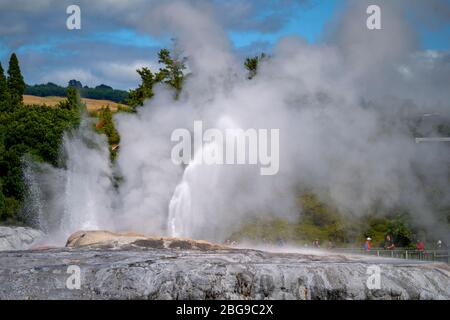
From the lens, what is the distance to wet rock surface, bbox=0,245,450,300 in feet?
70.2

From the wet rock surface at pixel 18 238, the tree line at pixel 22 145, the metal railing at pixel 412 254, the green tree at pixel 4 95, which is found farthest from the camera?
the green tree at pixel 4 95

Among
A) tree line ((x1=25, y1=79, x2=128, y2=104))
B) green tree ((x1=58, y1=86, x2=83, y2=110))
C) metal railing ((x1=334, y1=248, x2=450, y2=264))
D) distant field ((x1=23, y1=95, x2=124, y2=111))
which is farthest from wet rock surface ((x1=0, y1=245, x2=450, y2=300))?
tree line ((x1=25, y1=79, x2=128, y2=104))

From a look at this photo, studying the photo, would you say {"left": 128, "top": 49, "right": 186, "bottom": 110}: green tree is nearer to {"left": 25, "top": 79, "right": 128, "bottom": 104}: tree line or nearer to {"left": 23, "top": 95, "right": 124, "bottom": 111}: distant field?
{"left": 23, "top": 95, "right": 124, "bottom": 111}: distant field

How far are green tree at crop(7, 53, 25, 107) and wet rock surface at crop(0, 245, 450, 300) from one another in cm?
5610

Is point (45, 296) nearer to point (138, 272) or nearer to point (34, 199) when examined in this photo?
point (138, 272)

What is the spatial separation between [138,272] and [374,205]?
21859 millimetres

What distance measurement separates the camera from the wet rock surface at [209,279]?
21406 millimetres

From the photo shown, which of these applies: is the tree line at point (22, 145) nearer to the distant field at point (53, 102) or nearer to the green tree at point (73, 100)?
the green tree at point (73, 100)

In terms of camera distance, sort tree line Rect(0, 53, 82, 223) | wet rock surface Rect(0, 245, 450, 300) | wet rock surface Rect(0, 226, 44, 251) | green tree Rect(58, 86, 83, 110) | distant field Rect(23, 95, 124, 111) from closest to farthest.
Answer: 1. wet rock surface Rect(0, 245, 450, 300)
2. wet rock surface Rect(0, 226, 44, 251)
3. tree line Rect(0, 53, 82, 223)
4. green tree Rect(58, 86, 83, 110)
5. distant field Rect(23, 95, 124, 111)

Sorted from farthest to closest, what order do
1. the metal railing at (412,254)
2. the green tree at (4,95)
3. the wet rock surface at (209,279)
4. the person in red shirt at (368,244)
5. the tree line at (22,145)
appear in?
the green tree at (4,95)
the tree line at (22,145)
the person in red shirt at (368,244)
the metal railing at (412,254)
the wet rock surface at (209,279)

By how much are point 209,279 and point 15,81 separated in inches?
2435

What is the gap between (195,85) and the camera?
40250 millimetres

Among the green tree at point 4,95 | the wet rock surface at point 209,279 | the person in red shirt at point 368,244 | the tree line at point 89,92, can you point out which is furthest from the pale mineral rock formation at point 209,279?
the tree line at point 89,92

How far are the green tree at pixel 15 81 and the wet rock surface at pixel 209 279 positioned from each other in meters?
56.1
